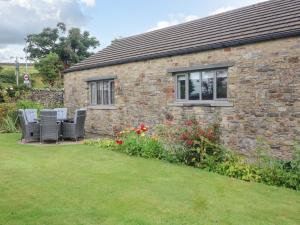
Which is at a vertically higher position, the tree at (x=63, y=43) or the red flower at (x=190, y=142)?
the tree at (x=63, y=43)

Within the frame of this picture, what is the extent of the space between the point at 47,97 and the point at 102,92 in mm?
6755

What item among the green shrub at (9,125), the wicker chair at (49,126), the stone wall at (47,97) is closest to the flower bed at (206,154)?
the wicker chair at (49,126)

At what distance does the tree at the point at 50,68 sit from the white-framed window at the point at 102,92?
737 inches

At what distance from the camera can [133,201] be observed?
644 cm

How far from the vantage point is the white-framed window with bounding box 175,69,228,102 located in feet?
39.8

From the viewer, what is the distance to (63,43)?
42188 millimetres

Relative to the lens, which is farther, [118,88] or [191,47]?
[118,88]

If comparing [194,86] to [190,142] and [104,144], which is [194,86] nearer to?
[104,144]

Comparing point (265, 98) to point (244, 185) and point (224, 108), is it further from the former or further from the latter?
point (244, 185)

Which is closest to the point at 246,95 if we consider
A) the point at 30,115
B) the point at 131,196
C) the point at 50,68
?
the point at 131,196

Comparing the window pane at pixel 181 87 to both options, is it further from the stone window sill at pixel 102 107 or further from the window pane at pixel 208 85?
the stone window sill at pixel 102 107

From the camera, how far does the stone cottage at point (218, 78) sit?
1027 cm

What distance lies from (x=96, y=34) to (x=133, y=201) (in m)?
40.3

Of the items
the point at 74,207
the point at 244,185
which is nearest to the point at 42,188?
the point at 74,207
